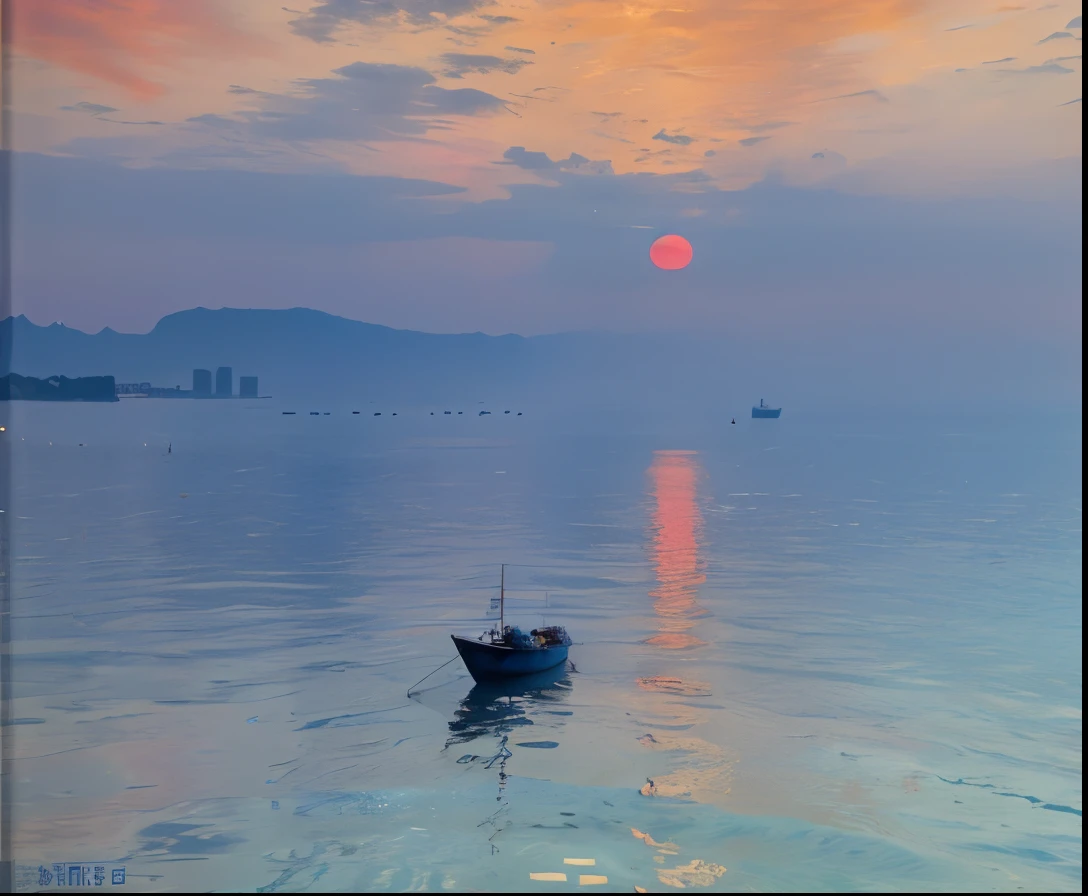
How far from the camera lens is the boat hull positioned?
110 ft

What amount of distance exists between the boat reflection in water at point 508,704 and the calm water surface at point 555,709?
0.14 m

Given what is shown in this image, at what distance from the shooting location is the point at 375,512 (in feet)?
278

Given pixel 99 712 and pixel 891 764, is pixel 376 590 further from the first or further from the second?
pixel 891 764

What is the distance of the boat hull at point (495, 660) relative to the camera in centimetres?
3366

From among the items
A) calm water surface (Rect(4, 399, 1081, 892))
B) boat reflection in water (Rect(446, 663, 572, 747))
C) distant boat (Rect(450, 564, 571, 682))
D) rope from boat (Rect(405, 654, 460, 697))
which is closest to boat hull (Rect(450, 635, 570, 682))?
distant boat (Rect(450, 564, 571, 682))

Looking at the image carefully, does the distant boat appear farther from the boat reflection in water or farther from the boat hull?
the boat reflection in water

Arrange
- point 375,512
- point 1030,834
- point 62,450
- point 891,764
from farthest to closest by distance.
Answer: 1. point 62,450
2. point 375,512
3. point 891,764
4. point 1030,834

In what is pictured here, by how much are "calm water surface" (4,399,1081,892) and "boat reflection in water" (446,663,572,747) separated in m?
0.14

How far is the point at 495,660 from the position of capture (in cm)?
3384

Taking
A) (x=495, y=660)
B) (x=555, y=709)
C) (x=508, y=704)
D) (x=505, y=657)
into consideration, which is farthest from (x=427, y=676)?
(x=555, y=709)

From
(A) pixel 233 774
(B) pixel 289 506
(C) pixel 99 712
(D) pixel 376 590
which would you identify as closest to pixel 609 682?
(A) pixel 233 774

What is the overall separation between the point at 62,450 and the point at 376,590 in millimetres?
127623

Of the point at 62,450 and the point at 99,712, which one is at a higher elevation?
Result: the point at 62,450

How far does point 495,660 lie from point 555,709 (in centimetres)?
359
